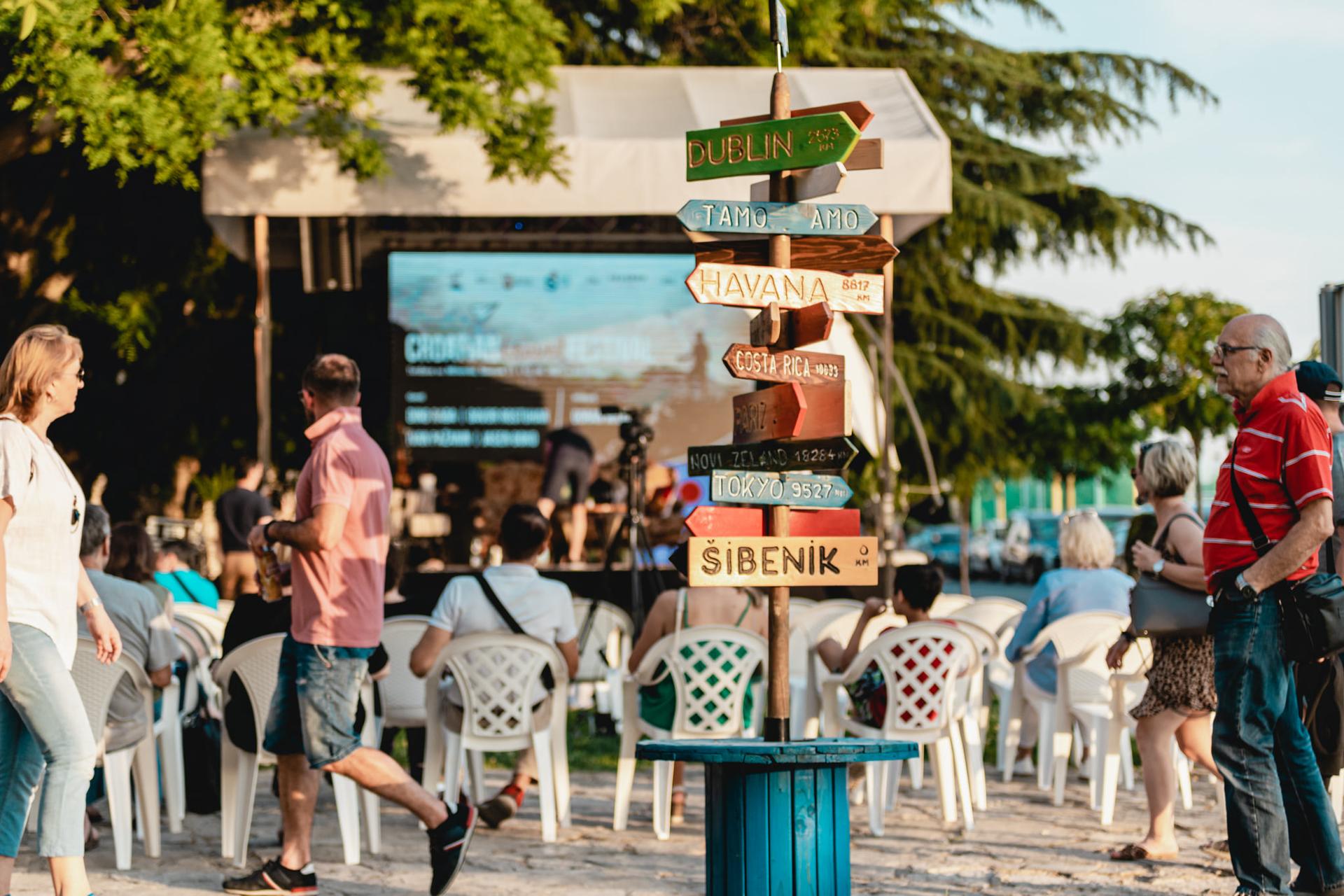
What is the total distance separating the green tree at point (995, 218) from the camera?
62.8 feet

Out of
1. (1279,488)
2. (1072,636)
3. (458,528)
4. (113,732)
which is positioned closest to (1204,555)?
(1279,488)

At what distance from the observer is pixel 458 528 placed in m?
13.4

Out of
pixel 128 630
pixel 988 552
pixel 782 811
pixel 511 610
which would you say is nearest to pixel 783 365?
pixel 782 811

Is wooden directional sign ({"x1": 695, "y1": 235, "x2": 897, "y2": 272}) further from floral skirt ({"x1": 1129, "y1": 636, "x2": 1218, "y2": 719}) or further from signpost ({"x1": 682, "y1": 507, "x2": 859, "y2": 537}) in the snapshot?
floral skirt ({"x1": 1129, "y1": 636, "x2": 1218, "y2": 719})

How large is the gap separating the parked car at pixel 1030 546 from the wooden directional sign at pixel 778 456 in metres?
26.8

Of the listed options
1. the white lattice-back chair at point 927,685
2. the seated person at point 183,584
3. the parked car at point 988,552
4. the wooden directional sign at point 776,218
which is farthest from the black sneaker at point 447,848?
the parked car at point 988,552

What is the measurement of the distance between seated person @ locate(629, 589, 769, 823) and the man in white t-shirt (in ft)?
1.09

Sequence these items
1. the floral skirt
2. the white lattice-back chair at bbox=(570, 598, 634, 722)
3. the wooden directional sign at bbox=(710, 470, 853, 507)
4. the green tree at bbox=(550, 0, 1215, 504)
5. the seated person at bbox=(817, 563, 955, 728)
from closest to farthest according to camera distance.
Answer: the wooden directional sign at bbox=(710, 470, 853, 507), the floral skirt, the seated person at bbox=(817, 563, 955, 728), the white lattice-back chair at bbox=(570, 598, 634, 722), the green tree at bbox=(550, 0, 1215, 504)

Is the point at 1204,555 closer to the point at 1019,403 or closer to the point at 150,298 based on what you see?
the point at 150,298

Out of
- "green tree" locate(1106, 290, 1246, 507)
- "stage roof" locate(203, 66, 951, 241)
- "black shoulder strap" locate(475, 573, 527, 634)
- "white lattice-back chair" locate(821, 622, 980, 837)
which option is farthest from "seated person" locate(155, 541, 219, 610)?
"green tree" locate(1106, 290, 1246, 507)

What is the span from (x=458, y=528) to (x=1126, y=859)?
331 inches

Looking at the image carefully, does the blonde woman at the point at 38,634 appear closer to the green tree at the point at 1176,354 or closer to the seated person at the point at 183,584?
the seated person at the point at 183,584

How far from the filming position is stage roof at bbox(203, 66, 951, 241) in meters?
11.1

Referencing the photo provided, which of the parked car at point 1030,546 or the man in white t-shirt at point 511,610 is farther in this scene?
the parked car at point 1030,546
